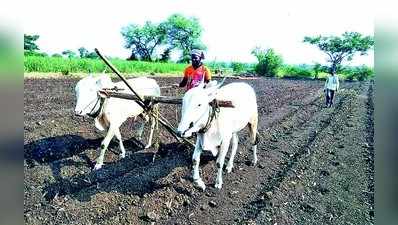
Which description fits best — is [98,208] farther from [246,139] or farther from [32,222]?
[246,139]

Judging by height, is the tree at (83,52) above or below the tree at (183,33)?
below

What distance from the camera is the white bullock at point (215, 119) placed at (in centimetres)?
399

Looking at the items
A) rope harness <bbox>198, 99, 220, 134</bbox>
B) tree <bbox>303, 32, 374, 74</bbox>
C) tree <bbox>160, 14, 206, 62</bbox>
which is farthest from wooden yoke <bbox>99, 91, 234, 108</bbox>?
tree <bbox>303, 32, 374, 74</bbox>

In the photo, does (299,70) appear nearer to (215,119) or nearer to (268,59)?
(268,59)

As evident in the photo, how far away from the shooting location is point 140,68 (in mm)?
6867

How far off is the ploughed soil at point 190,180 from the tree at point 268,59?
0.66 meters

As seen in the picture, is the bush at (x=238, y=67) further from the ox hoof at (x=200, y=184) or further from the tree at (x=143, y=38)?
the ox hoof at (x=200, y=184)

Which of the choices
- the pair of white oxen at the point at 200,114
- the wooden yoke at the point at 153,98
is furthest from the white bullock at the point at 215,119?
the wooden yoke at the point at 153,98

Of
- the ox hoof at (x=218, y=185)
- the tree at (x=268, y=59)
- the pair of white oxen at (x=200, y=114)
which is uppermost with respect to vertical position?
the tree at (x=268, y=59)

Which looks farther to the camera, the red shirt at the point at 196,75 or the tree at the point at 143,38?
the red shirt at the point at 196,75

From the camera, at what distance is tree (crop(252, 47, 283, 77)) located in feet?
14.9

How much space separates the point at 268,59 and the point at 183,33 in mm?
1083

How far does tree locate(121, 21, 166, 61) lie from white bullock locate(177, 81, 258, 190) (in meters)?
0.90
